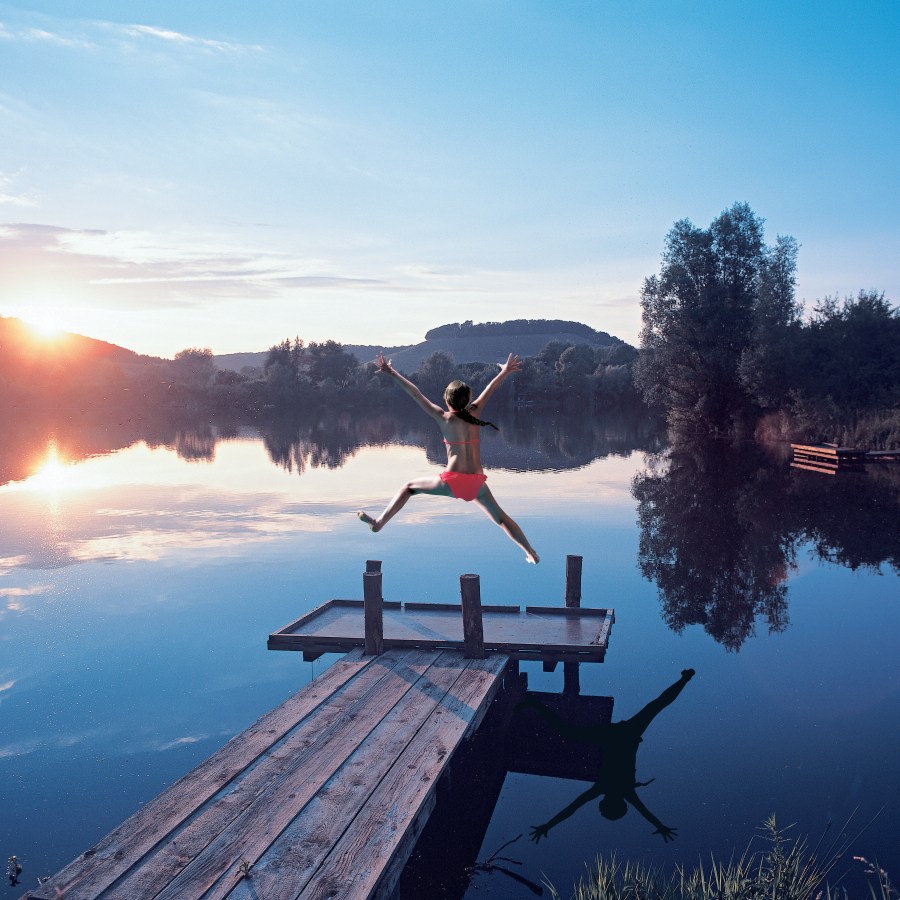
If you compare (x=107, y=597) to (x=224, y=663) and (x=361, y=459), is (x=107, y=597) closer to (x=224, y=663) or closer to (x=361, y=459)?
(x=224, y=663)

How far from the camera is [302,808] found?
888cm

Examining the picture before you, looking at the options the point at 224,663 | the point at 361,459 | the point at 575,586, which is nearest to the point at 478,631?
the point at 575,586

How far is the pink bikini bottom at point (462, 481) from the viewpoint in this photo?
281 inches

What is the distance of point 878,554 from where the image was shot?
81.9 ft

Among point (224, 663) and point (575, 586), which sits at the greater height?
point (575, 586)

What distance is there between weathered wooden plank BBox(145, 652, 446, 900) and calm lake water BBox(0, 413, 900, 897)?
2130mm

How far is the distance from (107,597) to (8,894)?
1304cm

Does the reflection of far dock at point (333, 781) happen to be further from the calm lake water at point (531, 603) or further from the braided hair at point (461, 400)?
the braided hair at point (461, 400)

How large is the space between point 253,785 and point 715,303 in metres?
54.9

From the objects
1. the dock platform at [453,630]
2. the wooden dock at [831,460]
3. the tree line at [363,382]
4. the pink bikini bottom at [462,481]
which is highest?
the tree line at [363,382]

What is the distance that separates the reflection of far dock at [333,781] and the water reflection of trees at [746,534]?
6357 millimetres

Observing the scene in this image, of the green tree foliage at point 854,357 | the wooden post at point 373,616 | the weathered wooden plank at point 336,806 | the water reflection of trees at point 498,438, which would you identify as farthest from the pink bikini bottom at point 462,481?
the green tree foliage at point 854,357

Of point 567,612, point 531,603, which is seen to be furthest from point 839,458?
point 567,612

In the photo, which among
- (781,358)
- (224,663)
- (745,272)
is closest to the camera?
(224,663)
